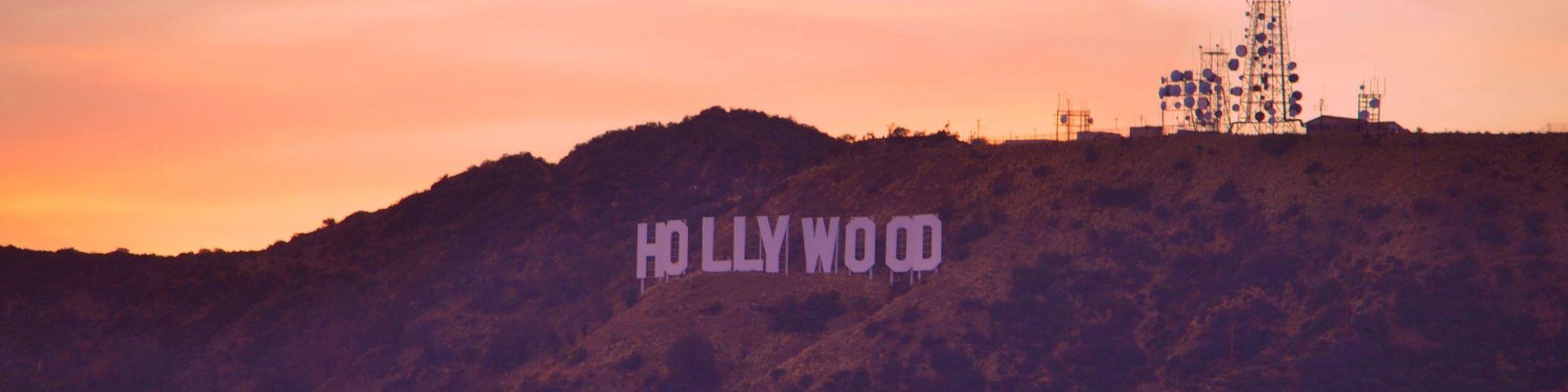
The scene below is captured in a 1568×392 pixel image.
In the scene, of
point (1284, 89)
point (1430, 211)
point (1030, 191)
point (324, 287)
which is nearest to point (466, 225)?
point (324, 287)

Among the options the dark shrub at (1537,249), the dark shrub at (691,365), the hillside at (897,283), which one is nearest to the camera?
the hillside at (897,283)

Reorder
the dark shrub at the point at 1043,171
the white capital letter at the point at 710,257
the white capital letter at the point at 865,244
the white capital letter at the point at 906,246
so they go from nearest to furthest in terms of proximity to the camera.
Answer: the white capital letter at the point at 906,246 → the white capital letter at the point at 865,244 → the white capital letter at the point at 710,257 → the dark shrub at the point at 1043,171

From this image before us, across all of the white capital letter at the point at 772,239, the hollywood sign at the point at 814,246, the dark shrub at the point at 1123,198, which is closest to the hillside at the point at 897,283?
the dark shrub at the point at 1123,198

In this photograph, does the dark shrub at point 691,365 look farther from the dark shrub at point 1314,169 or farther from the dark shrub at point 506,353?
the dark shrub at point 1314,169

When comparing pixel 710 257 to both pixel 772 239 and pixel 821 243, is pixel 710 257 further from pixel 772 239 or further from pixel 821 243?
pixel 821 243

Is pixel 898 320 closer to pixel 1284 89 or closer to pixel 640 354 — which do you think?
pixel 640 354

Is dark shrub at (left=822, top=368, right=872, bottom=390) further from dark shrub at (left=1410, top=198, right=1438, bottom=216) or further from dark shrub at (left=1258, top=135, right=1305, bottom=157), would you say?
dark shrub at (left=1410, top=198, right=1438, bottom=216)
